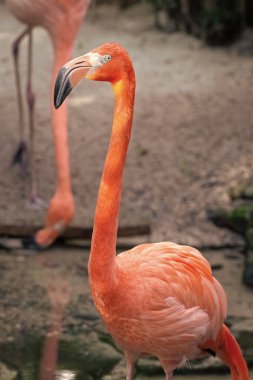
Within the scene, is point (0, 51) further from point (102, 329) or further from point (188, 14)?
point (102, 329)

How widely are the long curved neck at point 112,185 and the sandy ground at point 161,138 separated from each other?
2770 mm

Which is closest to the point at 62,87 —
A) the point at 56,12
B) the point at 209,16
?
the point at 56,12

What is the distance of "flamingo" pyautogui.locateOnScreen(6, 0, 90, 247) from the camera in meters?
5.68

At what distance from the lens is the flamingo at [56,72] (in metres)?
5.68

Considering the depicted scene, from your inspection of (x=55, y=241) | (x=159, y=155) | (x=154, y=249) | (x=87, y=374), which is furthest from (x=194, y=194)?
(x=154, y=249)

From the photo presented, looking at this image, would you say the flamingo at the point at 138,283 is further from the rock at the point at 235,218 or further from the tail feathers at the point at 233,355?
the rock at the point at 235,218

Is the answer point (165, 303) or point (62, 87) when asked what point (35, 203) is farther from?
point (62, 87)

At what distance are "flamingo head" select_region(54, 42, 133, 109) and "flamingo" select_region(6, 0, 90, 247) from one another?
2.35 meters

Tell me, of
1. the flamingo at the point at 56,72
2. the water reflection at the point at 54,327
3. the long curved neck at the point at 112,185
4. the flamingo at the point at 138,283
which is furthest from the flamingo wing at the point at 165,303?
the flamingo at the point at 56,72

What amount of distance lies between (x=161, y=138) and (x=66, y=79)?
4139 millimetres

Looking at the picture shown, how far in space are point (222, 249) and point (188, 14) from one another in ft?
11.4

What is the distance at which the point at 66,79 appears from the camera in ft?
10.2

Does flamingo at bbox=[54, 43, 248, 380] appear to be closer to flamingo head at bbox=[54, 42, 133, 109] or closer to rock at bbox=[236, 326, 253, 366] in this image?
flamingo head at bbox=[54, 42, 133, 109]

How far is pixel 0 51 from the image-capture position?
8406 mm
